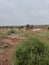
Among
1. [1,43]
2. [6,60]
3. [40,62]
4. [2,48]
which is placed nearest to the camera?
[40,62]

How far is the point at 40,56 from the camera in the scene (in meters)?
13.7

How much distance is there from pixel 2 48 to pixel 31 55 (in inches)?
269

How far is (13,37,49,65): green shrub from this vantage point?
13.6m

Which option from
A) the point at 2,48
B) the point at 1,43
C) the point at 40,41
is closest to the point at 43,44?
the point at 40,41

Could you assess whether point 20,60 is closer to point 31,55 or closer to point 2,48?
point 31,55

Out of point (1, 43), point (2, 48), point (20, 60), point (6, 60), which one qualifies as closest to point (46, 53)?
point (20, 60)

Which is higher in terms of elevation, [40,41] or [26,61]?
[40,41]

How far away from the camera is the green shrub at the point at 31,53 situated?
534 inches

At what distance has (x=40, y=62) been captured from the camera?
13523mm

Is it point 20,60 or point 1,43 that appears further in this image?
point 1,43

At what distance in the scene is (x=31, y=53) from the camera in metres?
13.7

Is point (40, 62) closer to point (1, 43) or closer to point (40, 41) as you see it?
point (40, 41)

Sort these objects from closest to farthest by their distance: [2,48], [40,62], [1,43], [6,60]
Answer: [40,62] < [6,60] < [2,48] < [1,43]

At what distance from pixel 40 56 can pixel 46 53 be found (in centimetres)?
35
